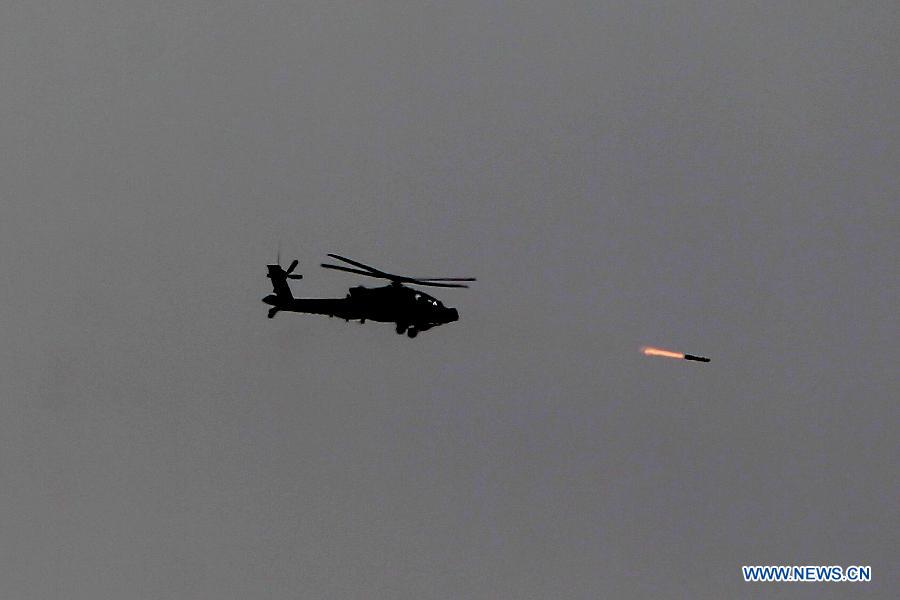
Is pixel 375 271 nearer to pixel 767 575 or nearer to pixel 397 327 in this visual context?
pixel 397 327

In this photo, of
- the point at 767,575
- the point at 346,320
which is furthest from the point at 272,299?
the point at 767,575

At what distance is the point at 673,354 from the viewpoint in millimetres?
124125

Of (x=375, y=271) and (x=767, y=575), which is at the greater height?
(x=375, y=271)

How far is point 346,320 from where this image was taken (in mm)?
127562

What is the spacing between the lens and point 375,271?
404 ft

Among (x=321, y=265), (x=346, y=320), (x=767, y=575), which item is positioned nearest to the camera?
(x=321, y=265)

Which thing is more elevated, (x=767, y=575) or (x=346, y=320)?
(x=346, y=320)

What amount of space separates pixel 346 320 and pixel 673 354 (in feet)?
67.4

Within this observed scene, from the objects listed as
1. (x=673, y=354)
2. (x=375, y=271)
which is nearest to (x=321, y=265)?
(x=375, y=271)

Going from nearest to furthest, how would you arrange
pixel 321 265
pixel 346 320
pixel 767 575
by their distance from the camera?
pixel 321 265 → pixel 346 320 → pixel 767 575

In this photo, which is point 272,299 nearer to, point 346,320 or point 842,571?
point 346,320

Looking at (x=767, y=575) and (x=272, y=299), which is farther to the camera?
(x=767, y=575)

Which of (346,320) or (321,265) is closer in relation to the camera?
(321,265)

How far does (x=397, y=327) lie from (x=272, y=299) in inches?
352
